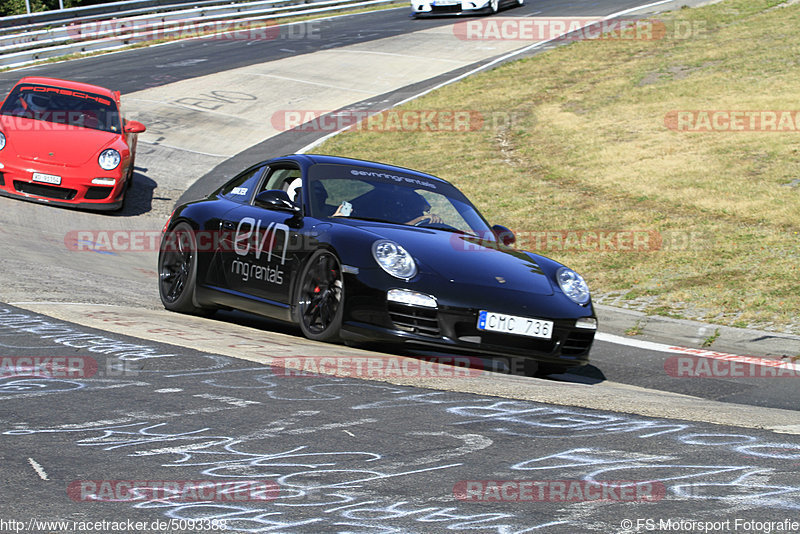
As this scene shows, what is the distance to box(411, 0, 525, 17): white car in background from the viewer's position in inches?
1325

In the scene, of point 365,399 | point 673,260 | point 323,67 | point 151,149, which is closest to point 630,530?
point 365,399

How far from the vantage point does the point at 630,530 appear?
340 cm

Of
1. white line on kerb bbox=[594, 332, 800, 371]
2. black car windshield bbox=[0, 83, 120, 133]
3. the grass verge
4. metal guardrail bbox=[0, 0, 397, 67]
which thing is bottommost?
white line on kerb bbox=[594, 332, 800, 371]

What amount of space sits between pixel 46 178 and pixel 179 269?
5.73 metres

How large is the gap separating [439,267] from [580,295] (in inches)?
41.6

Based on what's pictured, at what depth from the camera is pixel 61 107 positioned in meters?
14.7

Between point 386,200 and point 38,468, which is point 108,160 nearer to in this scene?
point 386,200

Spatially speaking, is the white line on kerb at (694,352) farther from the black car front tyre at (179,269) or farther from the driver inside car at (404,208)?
the black car front tyre at (179,269)

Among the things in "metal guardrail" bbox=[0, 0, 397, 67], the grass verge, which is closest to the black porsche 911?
the grass verge

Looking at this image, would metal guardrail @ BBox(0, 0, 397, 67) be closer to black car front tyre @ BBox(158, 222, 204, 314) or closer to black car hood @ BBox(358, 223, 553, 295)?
black car front tyre @ BBox(158, 222, 204, 314)

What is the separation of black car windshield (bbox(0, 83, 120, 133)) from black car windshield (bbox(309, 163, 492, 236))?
25.5ft

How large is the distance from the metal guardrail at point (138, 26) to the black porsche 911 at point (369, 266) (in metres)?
21.8

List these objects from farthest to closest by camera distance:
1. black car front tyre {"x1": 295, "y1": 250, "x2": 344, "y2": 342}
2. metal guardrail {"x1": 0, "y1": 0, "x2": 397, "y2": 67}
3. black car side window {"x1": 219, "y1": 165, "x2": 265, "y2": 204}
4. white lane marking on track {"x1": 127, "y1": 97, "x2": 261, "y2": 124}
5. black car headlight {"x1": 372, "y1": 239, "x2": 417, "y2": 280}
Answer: metal guardrail {"x1": 0, "y1": 0, "x2": 397, "y2": 67} → white lane marking on track {"x1": 127, "y1": 97, "x2": 261, "y2": 124} → black car side window {"x1": 219, "y1": 165, "x2": 265, "y2": 204} → black car front tyre {"x1": 295, "y1": 250, "x2": 344, "y2": 342} → black car headlight {"x1": 372, "y1": 239, "x2": 417, "y2": 280}

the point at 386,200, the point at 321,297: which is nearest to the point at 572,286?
the point at 386,200
